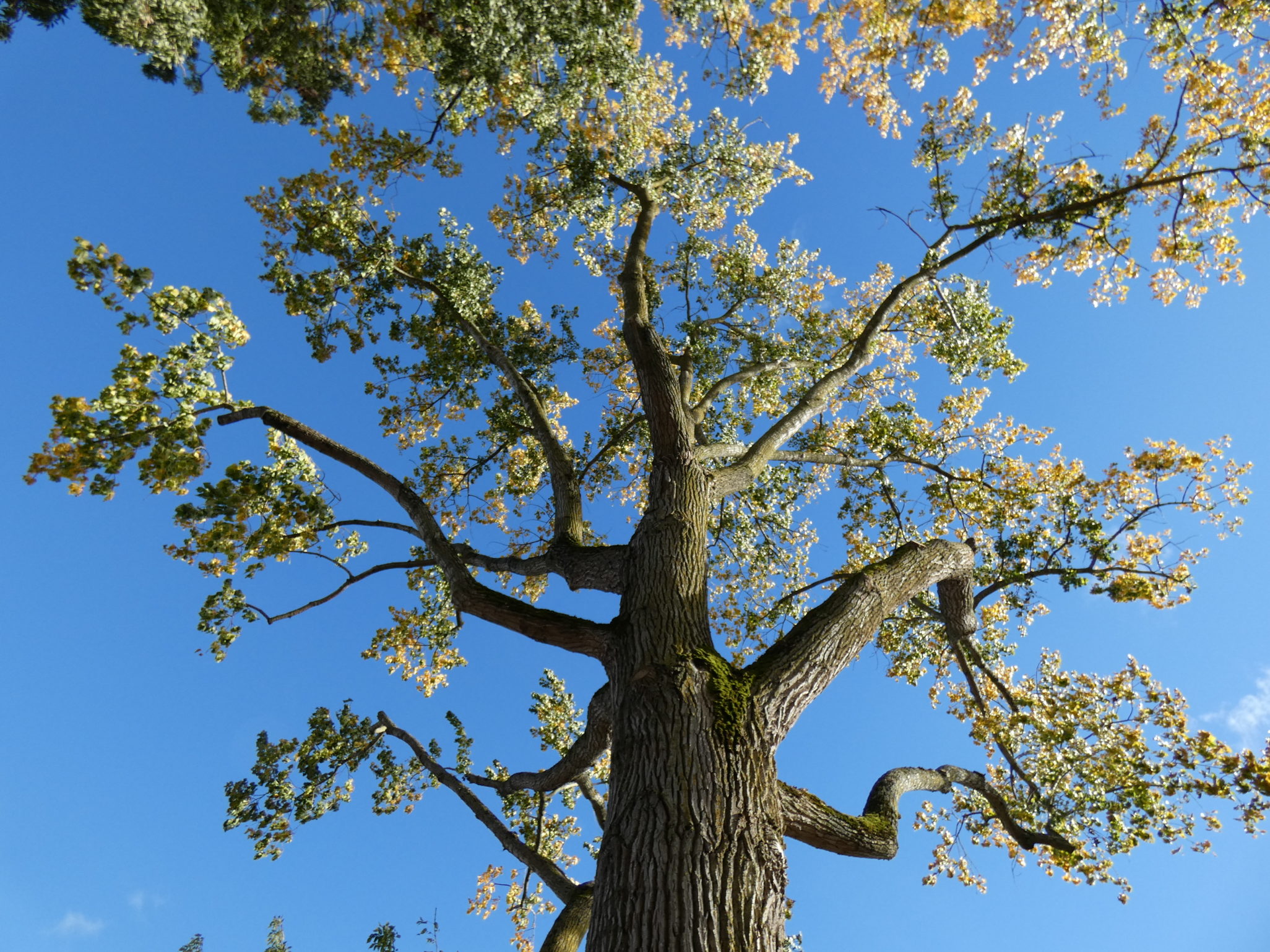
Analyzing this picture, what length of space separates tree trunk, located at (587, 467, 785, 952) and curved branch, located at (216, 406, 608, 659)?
0.40 m

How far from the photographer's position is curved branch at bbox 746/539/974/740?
4129 millimetres

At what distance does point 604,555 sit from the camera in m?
5.71

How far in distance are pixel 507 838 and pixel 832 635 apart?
14.4ft

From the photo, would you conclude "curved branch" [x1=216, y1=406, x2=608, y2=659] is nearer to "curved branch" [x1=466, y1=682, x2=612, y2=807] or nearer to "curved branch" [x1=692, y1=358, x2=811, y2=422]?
"curved branch" [x1=466, y1=682, x2=612, y2=807]

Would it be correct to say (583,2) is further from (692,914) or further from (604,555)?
(692,914)

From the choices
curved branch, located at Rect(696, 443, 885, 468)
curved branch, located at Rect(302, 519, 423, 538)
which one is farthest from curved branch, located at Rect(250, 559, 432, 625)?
curved branch, located at Rect(696, 443, 885, 468)

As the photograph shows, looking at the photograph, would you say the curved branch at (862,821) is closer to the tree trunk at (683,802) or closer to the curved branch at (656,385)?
the tree trunk at (683,802)

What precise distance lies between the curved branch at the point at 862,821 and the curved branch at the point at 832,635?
46cm

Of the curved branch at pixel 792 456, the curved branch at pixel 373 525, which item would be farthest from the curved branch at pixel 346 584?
the curved branch at pixel 792 456

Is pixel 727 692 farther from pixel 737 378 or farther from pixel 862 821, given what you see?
pixel 737 378

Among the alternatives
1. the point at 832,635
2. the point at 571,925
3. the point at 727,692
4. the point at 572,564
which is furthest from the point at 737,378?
the point at 571,925

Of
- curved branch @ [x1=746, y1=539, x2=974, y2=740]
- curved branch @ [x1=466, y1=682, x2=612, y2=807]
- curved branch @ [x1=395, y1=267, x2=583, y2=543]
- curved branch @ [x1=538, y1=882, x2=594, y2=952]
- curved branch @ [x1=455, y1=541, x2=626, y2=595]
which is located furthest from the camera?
curved branch @ [x1=395, y1=267, x2=583, y2=543]

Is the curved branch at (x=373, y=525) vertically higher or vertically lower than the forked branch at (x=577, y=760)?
higher

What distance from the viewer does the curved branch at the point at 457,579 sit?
188 inches
